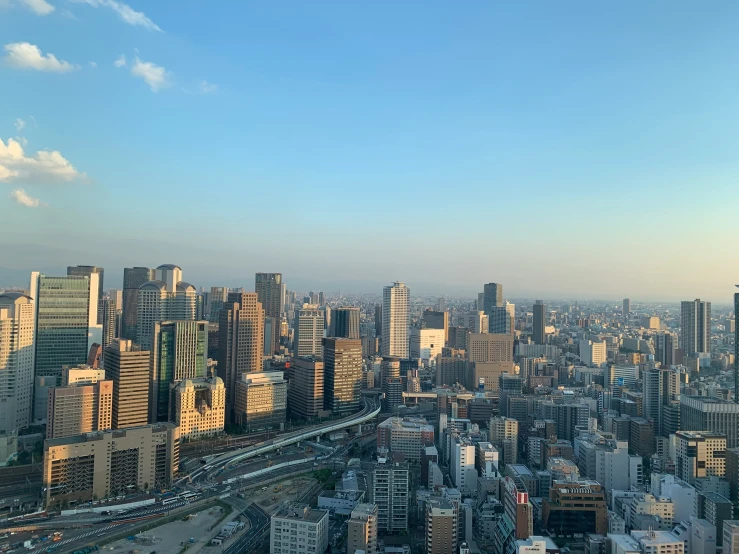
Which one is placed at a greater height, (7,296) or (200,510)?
(7,296)

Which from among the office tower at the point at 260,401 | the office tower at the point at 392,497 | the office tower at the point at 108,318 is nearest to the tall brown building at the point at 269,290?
the office tower at the point at 108,318

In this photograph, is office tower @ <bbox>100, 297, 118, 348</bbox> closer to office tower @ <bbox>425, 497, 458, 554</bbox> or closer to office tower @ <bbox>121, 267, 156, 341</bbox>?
office tower @ <bbox>121, 267, 156, 341</bbox>

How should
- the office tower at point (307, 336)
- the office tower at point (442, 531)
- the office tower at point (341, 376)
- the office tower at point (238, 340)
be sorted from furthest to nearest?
the office tower at point (307, 336) < the office tower at point (341, 376) < the office tower at point (238, 340) < the office tower at point (442, 531)

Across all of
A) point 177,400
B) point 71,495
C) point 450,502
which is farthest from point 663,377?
point 71,495

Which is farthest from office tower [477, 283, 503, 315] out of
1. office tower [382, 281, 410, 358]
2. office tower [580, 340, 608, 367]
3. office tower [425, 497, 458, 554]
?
office tower [425, 497, 458, 554]

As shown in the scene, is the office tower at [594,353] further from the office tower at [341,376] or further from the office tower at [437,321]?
the office tower at [341,376]

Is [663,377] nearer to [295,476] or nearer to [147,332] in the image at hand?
[295,476]

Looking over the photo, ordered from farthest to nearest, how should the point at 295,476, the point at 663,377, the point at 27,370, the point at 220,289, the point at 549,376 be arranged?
the point at 220,289
the point at 549,376
the point at 663,377
the point at 27,370
the point at 295,476
